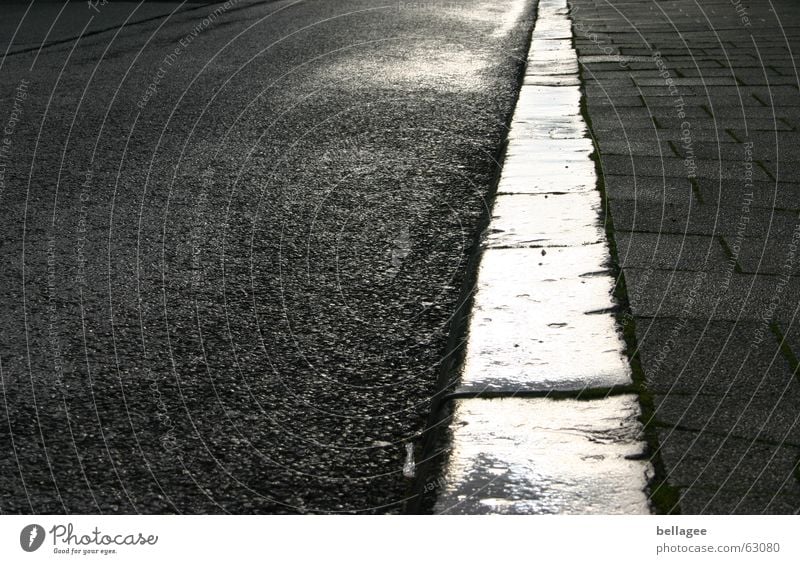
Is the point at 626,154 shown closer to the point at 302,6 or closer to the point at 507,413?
the point at 507,413

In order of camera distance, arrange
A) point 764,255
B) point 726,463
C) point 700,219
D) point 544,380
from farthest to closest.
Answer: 1. point 700,219
2. point 764,255
3. point 544,380
4. point 726,463

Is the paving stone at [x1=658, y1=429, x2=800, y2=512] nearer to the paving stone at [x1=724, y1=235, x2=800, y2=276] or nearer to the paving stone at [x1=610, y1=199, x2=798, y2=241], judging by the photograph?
the paving stone at [x1=724, y1=235, x2=800, y2=276]

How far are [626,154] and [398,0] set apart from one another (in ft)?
24.0

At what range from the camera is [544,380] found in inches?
87.3

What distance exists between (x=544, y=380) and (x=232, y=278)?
43.5 inches

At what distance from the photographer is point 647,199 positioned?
11.4 feet

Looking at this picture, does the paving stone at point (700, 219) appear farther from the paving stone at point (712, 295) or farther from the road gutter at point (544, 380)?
the paving stone at point (712, 295)

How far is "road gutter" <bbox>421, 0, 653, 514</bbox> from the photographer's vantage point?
182cm

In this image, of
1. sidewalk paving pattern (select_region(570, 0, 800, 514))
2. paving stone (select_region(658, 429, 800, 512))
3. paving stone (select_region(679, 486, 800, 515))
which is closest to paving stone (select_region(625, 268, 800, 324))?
sidewalk paving pattern (select_region(570, 0, 800, 514))

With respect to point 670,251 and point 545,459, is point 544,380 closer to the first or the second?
point 545,459

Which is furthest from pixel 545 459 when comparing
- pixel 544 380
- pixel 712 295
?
pixel 712 295
